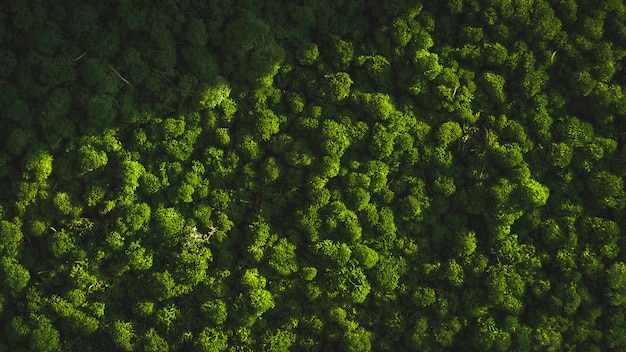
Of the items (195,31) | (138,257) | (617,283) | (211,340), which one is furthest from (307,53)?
(617,283)

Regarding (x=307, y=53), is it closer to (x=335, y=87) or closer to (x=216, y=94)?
(x=335, y=87)

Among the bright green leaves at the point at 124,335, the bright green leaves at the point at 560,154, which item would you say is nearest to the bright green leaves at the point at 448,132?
the bright green leaves at the point at 560,154

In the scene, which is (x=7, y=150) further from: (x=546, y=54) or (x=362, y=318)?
(x=546, y=54)

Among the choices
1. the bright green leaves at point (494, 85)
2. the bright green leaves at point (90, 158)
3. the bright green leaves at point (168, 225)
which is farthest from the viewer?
the bright green leaves at point (494, 85)

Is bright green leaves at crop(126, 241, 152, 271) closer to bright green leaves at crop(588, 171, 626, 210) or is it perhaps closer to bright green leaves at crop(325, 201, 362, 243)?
bright green leaves at crop(325, 201, 362, 243)

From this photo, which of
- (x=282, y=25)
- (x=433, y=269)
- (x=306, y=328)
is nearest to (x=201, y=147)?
(x=282, y=25)

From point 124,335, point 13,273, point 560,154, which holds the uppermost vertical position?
point 560,154

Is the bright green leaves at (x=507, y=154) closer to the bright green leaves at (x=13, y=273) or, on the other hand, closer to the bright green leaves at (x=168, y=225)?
the bright green leaves at (x=168, y=225)

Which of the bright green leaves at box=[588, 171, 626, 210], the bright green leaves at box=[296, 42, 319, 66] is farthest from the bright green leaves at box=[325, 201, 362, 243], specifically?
the bright green leaves at box=[588, 171, 626, 210]
